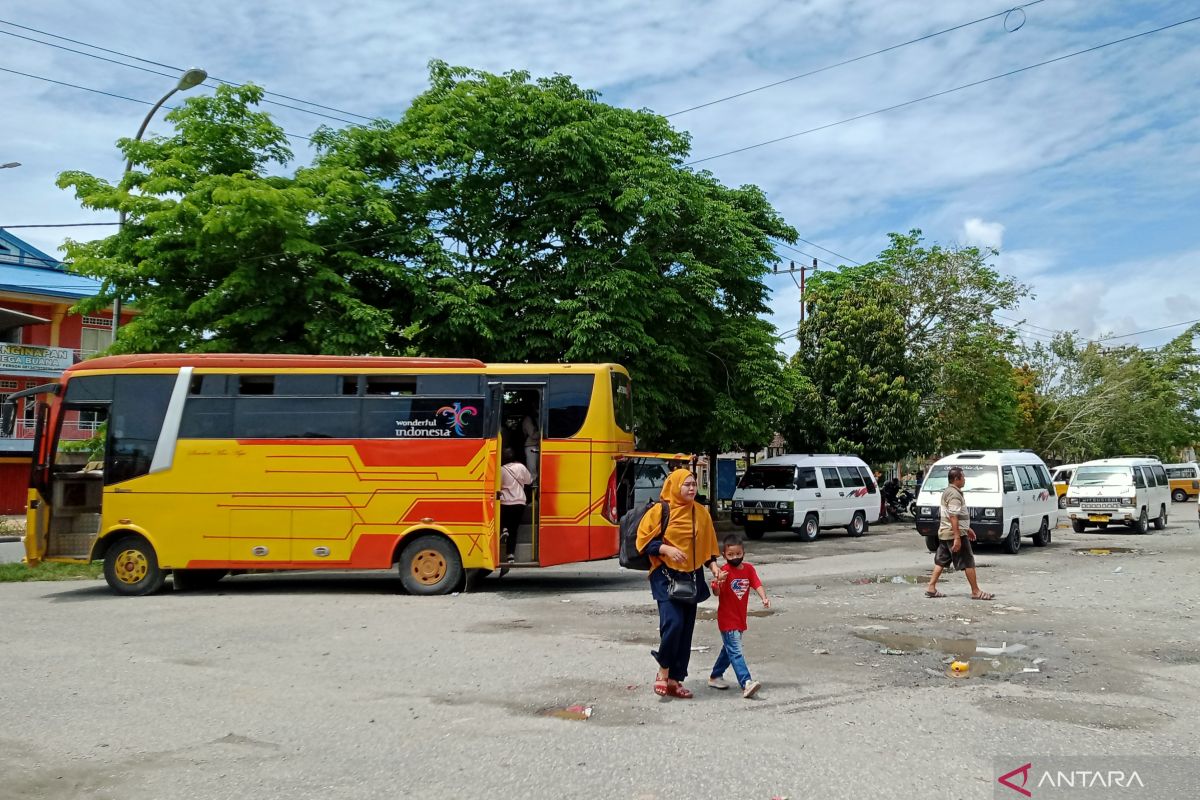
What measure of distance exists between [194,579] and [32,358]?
23608 millimetres

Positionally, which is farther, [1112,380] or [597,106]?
[1112,380]

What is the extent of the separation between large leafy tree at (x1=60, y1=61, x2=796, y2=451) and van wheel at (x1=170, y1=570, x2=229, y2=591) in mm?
4755

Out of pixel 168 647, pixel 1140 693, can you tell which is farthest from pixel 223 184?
pixel 1140 693

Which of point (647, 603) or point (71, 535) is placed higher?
point (71, 535)

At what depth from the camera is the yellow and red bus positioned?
45.2ft

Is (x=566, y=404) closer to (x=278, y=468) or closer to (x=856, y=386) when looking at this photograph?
(x=278, y=468)

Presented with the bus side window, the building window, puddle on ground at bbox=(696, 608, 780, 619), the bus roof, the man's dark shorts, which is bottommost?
puddle on ground at bbox=(696, 608, 780, 619)

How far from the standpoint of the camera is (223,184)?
16.8 m

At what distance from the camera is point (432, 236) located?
19.6 metres

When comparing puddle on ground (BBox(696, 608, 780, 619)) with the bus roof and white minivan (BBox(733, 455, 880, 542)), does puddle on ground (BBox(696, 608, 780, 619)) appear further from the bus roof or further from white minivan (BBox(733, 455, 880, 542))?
white minivan (BBox(733, 455, 880, 542))

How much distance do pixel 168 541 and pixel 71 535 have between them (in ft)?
4.67

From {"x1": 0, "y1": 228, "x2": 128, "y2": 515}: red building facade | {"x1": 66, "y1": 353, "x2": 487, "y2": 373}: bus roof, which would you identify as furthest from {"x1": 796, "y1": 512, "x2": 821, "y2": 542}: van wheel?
{"x1": 0, "y1": 228, "x2": 128, "y2": 515}: red building facade

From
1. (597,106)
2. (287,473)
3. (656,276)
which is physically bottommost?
(287,473)

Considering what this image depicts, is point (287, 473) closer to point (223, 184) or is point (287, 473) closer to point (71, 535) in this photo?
point (71, 535)
